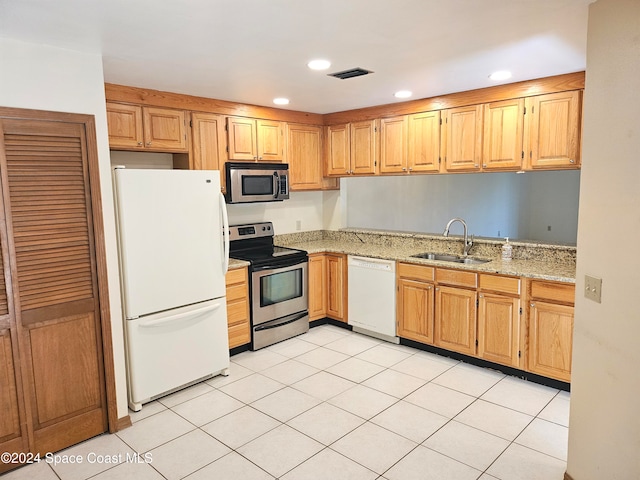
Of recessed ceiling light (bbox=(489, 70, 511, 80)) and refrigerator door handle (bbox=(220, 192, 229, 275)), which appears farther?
refrigerator door handle (bbox=(220, 192, 229, 275))

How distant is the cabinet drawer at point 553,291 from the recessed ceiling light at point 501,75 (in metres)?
1.57

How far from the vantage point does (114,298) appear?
2.85 meters

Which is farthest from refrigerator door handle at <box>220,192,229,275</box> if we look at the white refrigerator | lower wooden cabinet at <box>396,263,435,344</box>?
lower wooden cabinet at <box>396,263,435,344</box>

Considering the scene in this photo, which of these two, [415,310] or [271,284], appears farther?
[271,284]

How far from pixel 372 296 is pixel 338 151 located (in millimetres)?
1706

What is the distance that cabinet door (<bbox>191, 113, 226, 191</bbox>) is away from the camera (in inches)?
155

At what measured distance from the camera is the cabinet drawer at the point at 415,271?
3.95 meters

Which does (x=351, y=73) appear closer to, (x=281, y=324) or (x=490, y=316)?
(x=490, y=316)

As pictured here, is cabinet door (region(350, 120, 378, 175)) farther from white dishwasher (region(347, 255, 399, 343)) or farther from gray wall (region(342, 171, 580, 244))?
white dishwasher (region(347, 255, 399, 343))

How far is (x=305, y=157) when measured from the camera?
195 inches

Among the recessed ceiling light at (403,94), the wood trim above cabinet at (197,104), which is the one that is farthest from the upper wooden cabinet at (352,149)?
the recessed ceiling light at (403,94)

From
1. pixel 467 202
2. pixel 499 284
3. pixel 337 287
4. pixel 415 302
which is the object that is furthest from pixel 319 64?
pixel 467 202

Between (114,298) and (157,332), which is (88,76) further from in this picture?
(157,332)

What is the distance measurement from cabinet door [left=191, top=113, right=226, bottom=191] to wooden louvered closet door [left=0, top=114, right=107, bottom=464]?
1383mm
